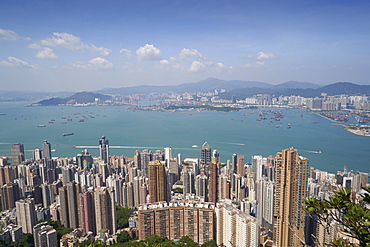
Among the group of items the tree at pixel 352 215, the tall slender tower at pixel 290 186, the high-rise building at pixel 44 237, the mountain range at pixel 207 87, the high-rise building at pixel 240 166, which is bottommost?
the high-rise building at pixel 44 237

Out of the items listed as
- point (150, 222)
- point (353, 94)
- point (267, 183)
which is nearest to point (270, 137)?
point (267, 183)

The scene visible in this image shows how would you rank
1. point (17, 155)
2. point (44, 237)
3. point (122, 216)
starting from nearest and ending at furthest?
point (44, 237), point (122, 216), point (17, 155)

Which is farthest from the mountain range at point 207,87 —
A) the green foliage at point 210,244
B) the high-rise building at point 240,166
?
the green foliage at point 210,244

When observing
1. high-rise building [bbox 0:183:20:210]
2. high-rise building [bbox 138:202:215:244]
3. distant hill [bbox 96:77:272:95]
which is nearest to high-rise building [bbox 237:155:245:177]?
high-rise building [bbox 138:202:215:244]

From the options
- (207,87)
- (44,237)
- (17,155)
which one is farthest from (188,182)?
(207,87)

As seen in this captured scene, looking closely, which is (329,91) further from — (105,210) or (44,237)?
(44,237)

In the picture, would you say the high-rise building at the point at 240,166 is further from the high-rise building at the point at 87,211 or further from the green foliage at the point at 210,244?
the high-rise building at the point at 87,211
